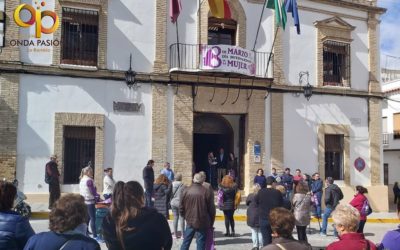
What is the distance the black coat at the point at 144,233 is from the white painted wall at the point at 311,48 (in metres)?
14.9

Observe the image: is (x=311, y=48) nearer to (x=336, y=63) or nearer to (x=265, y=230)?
(x=336, y=63)

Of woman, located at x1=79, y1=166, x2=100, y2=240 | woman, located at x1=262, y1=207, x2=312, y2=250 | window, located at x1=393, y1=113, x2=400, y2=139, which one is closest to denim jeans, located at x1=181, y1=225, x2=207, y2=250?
woman, located at x1=79, y1=166, x2=100, y2=240

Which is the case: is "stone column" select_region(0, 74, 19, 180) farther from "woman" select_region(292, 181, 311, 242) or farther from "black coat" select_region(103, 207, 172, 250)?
"black coat" select_region(103, 207, 172, 250)

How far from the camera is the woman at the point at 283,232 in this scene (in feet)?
12.6

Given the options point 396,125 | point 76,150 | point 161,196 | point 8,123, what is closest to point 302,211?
point 161,196

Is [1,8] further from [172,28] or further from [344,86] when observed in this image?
[344,86]

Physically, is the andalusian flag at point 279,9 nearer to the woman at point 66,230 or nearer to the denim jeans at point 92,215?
the denim jeans at point 92,215

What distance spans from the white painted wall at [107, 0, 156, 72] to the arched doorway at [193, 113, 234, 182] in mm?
3209

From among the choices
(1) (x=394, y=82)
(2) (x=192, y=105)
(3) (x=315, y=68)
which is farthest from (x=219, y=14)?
(1) (x=394, y=82)

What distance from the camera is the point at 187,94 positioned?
55.6 ft

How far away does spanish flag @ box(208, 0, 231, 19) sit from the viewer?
16422 mm

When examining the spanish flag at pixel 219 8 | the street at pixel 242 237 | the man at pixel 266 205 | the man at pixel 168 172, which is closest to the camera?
the man at pixel 266 205

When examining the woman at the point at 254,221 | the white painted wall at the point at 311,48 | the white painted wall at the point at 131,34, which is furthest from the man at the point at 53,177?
the white painted wall at the point at 311,48

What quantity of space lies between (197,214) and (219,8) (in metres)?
10.0
